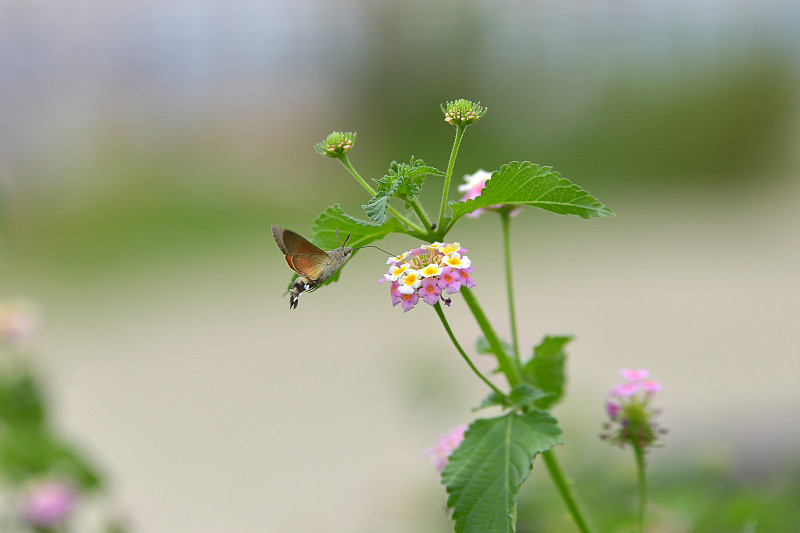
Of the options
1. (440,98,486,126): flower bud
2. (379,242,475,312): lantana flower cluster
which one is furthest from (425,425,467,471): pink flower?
(440,98,486,126): flower bud

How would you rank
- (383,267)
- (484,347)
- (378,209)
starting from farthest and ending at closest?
(383,267), (484,347), (378,209)

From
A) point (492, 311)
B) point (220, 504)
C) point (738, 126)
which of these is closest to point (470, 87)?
point (738, 126)

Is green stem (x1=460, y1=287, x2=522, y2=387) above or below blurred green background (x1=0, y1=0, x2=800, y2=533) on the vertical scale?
below

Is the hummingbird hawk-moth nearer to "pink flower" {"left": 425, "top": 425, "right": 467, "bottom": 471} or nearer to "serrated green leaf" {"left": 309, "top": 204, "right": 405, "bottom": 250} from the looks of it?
"serrated green leaf" {"left": 309, "top": 204, "right": 405, "bottom": 250}

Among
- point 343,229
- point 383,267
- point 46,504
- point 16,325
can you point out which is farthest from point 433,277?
point 383,267

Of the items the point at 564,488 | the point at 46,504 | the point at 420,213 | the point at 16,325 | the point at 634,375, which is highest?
the point at 16,325

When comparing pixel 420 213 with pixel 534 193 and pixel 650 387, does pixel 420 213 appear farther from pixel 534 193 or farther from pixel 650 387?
pixel 650 387
